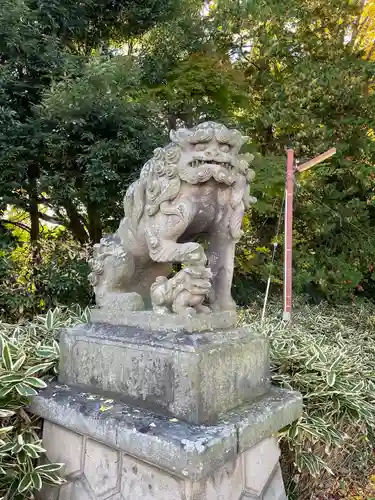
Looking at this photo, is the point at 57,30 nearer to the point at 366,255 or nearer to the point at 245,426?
the point at 245,426

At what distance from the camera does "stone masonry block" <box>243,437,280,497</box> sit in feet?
5.49

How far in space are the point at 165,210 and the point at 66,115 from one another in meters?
2.30

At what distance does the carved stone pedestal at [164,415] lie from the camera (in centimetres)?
140

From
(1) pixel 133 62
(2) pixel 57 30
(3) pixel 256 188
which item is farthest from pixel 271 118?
(2) pixel 57 30

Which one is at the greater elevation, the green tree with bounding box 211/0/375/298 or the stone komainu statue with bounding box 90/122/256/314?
the green tree with bounding box 211/0/375/298

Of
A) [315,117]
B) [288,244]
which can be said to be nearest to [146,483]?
[288,244]

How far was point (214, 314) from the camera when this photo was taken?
1.72 metres

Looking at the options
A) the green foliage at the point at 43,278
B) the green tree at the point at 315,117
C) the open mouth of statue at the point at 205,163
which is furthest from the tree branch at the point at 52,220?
the open mouth of statue at the point at 205,163

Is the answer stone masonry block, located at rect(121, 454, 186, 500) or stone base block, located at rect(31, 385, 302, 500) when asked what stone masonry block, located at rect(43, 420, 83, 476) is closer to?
stone base block, located at rect(31, 385, 302, 500)

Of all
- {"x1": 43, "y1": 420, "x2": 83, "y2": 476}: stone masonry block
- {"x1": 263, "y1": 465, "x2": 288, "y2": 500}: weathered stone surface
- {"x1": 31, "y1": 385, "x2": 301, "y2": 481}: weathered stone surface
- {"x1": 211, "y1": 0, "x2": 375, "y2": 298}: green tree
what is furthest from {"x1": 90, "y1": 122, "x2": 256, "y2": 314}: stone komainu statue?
{"x1": 211, "y1": 0, "x2": 375, "y2": 298}: green tree

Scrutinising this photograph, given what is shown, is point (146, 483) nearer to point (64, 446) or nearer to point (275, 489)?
point (64, 446)

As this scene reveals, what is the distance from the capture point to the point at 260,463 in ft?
5.73

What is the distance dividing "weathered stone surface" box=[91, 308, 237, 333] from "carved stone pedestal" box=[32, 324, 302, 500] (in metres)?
0.04

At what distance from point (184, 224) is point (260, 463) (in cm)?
110
